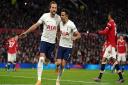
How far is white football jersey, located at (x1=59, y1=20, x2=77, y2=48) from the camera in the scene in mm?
16500

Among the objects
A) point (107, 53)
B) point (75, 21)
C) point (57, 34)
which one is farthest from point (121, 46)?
point (75, 21)

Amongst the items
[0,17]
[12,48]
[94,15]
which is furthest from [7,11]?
[12,48]

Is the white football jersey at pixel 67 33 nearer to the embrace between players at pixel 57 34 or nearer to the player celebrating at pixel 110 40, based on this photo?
the embrace between players at pixel 57 34

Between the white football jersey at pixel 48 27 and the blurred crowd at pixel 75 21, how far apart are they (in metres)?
22.1

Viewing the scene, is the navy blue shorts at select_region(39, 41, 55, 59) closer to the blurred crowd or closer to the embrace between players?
the embrace between players

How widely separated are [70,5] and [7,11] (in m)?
7.41

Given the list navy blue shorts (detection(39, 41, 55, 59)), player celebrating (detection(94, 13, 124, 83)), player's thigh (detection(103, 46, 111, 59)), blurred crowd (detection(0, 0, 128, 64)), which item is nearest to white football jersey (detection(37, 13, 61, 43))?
navy blue shorts (detection(39, 41, 55, 59))

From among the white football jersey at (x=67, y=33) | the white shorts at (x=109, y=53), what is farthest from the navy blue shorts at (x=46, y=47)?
the white shorts at (x=109, y=53)

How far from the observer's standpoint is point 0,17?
138 ft

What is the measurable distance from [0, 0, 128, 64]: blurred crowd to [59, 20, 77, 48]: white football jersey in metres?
21.3

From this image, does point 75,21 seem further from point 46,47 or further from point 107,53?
point 46,47

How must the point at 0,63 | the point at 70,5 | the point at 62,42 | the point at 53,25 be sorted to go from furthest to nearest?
the point at 70,5 → the point at 0,63 → the point at 62,42 → the point at 53,25

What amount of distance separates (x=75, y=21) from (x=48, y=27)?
3050 centimetres

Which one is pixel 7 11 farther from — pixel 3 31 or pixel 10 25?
pixel 3 31
